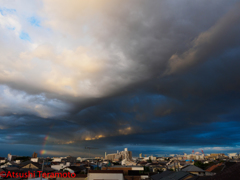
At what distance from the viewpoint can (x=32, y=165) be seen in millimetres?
104000

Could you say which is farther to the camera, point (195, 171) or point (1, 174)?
point (195, 171)

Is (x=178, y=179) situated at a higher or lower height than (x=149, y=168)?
higher

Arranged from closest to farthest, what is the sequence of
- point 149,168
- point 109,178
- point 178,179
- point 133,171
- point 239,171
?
point 239,171 → point 178,179 → point 109,178 → point 133,171 → point 149,168

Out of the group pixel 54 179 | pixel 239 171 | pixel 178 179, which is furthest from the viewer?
pixel 54 179

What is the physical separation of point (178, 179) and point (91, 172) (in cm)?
2735

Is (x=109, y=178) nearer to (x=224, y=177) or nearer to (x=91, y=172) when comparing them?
(x=91, y=172)

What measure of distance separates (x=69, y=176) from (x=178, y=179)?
53684mm

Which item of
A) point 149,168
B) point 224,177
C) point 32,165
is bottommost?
point 149,168

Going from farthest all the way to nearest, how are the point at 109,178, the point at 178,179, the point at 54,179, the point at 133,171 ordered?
the point at 133,171, the point at 54,179, the point at 109,178, the point at 178,179

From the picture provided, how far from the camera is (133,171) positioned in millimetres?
102750

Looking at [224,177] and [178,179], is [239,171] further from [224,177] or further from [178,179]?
[178,179]

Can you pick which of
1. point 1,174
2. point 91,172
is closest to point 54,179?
point 1,174

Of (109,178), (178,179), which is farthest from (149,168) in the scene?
(178,179)

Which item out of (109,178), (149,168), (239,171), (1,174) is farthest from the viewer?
(149,168)
